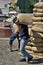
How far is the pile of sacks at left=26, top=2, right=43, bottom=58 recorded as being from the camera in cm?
981

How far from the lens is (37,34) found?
9844 millimetres

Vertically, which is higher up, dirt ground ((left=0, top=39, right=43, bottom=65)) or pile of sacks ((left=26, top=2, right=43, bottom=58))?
pile of sacks ((left=26, top=2, right=43, bottom=58))

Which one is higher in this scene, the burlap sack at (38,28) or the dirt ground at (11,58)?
the burlap sack at (38,28)

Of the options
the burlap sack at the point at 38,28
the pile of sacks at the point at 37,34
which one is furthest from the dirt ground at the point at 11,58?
the burlap sack at the point at 38,28

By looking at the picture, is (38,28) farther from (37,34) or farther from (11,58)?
(11,58)

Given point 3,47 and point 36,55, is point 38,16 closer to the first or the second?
point 36,55

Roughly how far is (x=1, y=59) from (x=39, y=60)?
1086 millimetres

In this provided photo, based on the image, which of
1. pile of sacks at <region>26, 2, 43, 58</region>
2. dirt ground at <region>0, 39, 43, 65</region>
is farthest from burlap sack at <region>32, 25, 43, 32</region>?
dirt ground at <region>0, 39, 43, 65</region>

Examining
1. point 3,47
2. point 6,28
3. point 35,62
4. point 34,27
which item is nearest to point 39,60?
point 35,62

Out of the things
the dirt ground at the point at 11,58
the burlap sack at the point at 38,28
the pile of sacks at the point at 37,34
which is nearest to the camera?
the dirt ground at the point at 11,58

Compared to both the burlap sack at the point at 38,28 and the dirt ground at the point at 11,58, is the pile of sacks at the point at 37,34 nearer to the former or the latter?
the burlap sack at the point at 38,28

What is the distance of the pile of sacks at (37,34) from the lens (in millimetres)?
9811

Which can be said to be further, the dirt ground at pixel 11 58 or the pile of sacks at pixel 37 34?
the pile of sacks at pixel 37 34

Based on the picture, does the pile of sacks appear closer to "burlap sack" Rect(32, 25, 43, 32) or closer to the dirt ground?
"burlap sack" Rect(32, 25, 43, 32)
